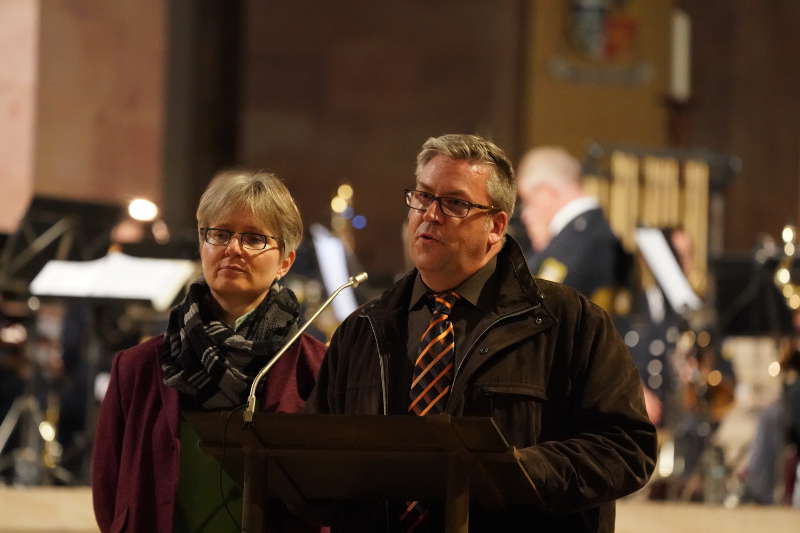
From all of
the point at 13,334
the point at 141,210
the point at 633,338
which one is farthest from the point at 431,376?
the point at 633,338

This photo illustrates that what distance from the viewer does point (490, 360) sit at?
10.7ft

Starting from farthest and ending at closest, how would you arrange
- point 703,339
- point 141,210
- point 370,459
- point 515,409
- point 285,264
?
point 703,339 → point 141,210 → point 285,264 → point 515,409 → point 370,459

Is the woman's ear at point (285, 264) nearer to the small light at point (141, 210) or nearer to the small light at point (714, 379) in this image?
the small light at point (141, 210)

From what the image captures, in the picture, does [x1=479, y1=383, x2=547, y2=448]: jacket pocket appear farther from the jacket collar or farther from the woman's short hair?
the woman's short hair

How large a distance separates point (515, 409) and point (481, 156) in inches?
24.7

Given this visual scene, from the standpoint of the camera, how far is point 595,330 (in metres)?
3.31

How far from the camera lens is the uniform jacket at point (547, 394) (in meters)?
3.18

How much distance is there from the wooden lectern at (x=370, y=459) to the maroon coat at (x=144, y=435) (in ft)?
1.62

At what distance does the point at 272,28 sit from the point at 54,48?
3991mm

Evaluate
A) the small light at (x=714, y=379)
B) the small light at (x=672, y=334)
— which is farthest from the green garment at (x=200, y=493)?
the small light at (x=672, y=334)

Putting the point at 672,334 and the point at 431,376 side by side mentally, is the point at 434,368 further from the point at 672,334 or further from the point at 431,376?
the point at 672,334

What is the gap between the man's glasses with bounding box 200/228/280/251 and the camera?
3.65 m

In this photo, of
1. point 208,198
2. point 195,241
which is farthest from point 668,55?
point 208,198

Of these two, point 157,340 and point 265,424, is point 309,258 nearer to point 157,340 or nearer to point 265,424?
point 157,340
